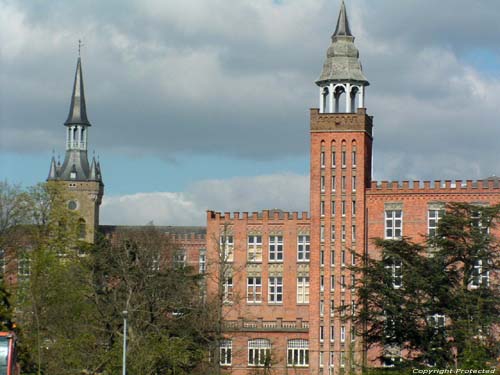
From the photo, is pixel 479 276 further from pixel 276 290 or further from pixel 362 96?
pixel 276 290

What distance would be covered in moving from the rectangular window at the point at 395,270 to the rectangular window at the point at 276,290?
2540cm

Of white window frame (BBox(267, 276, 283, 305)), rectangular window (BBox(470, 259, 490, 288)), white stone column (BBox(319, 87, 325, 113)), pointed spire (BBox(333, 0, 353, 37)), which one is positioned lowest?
rectangular window (BBox(470, 259, 490, 288))

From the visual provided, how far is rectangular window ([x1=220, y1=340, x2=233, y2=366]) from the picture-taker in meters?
90.7

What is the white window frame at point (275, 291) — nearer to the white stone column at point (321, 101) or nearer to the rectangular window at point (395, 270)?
the white stone column at point (321, 101)

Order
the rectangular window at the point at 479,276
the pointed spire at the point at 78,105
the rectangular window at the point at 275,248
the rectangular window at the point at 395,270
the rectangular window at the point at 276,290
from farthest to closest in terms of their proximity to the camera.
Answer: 1. the pointed spire at the point at 78,105
2. the rectangular window at the point at 275,248
3. the rectangular window at the point at 276,290
4. the rectangular window at the point at 395,270
5. the rectangular window at the point at 479,276

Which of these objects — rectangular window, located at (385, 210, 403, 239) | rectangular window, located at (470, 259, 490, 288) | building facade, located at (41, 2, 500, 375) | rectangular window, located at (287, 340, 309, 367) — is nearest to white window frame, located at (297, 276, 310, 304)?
building facade, located at (41, 2, 500, 375)

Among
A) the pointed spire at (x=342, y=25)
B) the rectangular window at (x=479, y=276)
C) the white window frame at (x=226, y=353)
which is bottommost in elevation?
the white window frame at (x=226, y=353)

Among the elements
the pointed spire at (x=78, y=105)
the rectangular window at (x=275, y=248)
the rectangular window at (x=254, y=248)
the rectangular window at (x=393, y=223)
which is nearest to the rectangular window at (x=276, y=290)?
the rectangular window at (x=275, y=248)

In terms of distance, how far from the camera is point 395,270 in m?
71.1

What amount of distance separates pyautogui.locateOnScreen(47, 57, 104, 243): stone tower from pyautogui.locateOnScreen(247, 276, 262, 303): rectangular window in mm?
21771

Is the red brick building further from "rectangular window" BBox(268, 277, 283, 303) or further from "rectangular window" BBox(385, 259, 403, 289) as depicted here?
"rectangular window" BBox(385, 259, 403, 289)

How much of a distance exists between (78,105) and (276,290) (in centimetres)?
3218

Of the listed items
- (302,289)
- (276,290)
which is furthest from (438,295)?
(276,290)

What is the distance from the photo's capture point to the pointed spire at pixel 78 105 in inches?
4737
